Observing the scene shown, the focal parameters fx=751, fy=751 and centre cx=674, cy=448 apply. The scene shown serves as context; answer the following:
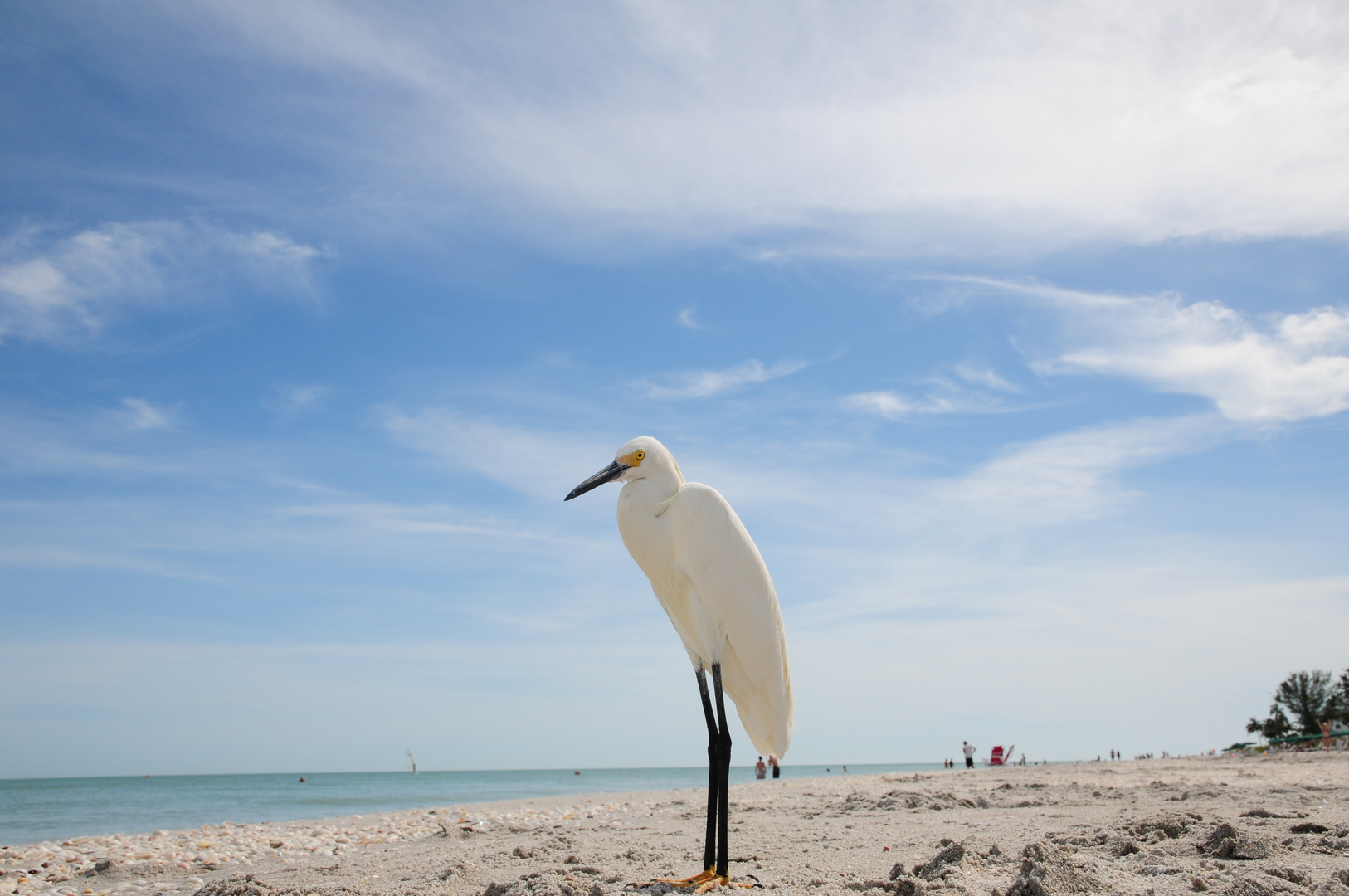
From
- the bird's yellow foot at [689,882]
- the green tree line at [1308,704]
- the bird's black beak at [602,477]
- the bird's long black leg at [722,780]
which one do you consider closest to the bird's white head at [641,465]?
the bird's black beak at [602,477]

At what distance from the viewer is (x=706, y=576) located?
5246 millimetres

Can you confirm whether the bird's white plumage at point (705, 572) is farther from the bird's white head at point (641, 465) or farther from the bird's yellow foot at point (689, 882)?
the bird's yellow foot at point (689, 882)

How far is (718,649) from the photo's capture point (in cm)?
527

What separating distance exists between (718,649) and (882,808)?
5.01 m

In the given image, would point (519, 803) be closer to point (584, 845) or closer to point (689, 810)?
point (689, 810)

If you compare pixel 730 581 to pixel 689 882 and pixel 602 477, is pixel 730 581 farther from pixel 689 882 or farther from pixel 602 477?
pixel 689 882

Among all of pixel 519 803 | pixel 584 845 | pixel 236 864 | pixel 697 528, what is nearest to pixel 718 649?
pixel 697 528

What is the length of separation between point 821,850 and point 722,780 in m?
1.79

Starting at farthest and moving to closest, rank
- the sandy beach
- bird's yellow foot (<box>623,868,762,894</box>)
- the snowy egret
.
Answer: the snowy egret < bird's yellow foot (<box>623,868,762,894</box>) < the sandy beach

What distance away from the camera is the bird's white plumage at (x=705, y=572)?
525 centimetres

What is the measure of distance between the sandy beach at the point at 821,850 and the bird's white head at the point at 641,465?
258 centimetres

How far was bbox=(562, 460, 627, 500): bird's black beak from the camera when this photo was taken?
18.1 ft

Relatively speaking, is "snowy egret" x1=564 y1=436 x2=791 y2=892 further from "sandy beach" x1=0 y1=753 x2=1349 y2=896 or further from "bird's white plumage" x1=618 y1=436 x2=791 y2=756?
"sandy beach" x1=0 y1=753 x2=1349 y2=896

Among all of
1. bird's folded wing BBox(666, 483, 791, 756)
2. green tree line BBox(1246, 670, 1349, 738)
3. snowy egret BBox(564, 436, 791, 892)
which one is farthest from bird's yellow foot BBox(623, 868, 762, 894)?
green tree line BBox(1246, 670, 1349, 738)
